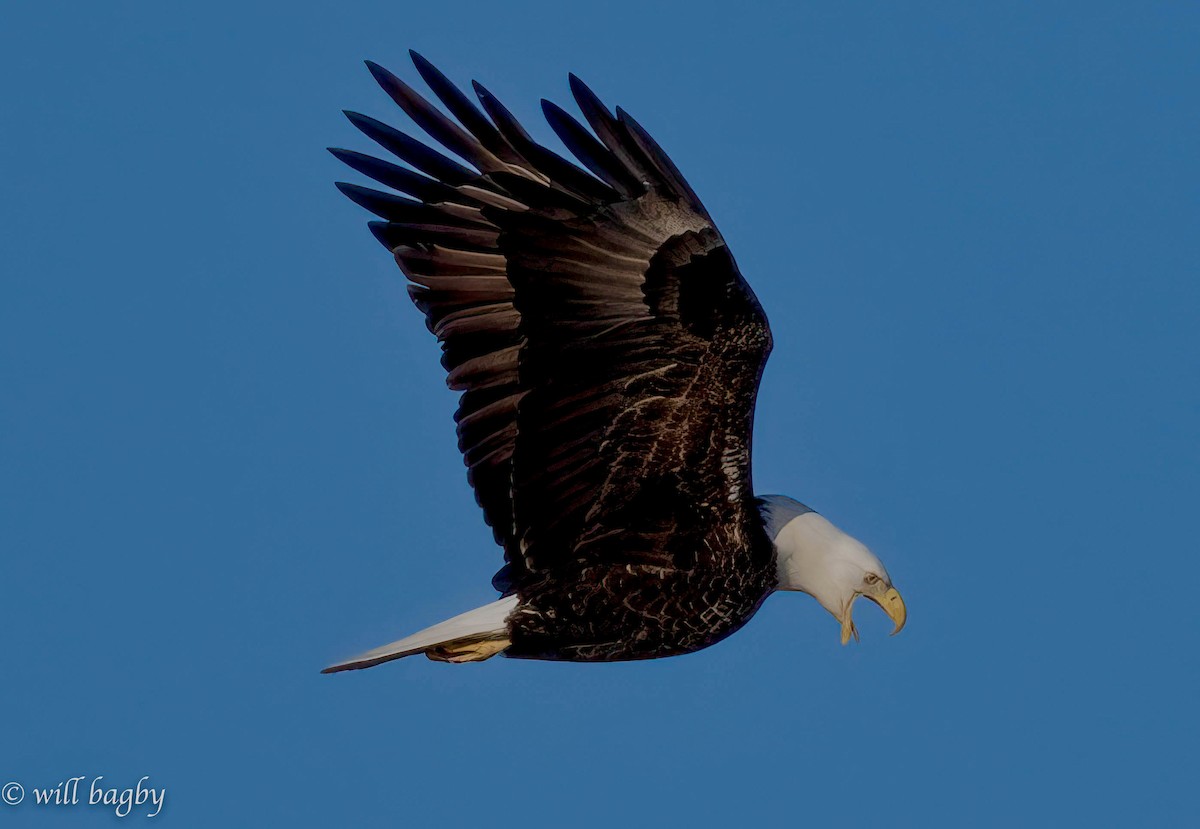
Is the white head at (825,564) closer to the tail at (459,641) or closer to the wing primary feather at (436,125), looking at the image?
the tail at (459,641)

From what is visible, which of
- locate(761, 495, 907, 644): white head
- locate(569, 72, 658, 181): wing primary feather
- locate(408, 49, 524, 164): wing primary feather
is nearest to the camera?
locate(569, 72, 658, 181): wing primary feather

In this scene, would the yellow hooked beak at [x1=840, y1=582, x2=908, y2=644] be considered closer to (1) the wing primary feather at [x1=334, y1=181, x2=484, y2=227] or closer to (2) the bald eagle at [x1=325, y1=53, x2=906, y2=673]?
(2) the bald eagle at [x1=325, y1=53, x2=906, y2=673]

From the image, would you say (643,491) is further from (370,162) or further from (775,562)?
(370,162)

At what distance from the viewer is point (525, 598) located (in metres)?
9.25

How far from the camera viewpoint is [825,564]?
9453 millimetres

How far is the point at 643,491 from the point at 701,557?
0.42m

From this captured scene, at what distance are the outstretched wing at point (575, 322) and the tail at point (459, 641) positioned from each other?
16 cm

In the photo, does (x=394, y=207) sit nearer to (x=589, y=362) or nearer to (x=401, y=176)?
(x=401, y=176)

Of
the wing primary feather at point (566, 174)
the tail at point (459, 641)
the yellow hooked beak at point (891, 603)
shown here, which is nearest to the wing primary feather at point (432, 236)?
the wing primary feather at point (566, 174)

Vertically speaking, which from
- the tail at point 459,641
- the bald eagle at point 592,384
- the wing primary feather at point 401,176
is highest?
the wing primary feather at point 401,176

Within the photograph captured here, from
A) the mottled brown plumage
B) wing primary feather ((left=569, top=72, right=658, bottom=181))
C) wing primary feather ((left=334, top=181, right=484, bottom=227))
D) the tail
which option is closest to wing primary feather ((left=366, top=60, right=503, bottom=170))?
the mottled brown plumage

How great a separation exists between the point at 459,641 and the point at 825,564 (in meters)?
1.66

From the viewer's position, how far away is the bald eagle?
829 cm

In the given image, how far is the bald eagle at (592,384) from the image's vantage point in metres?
8.29
